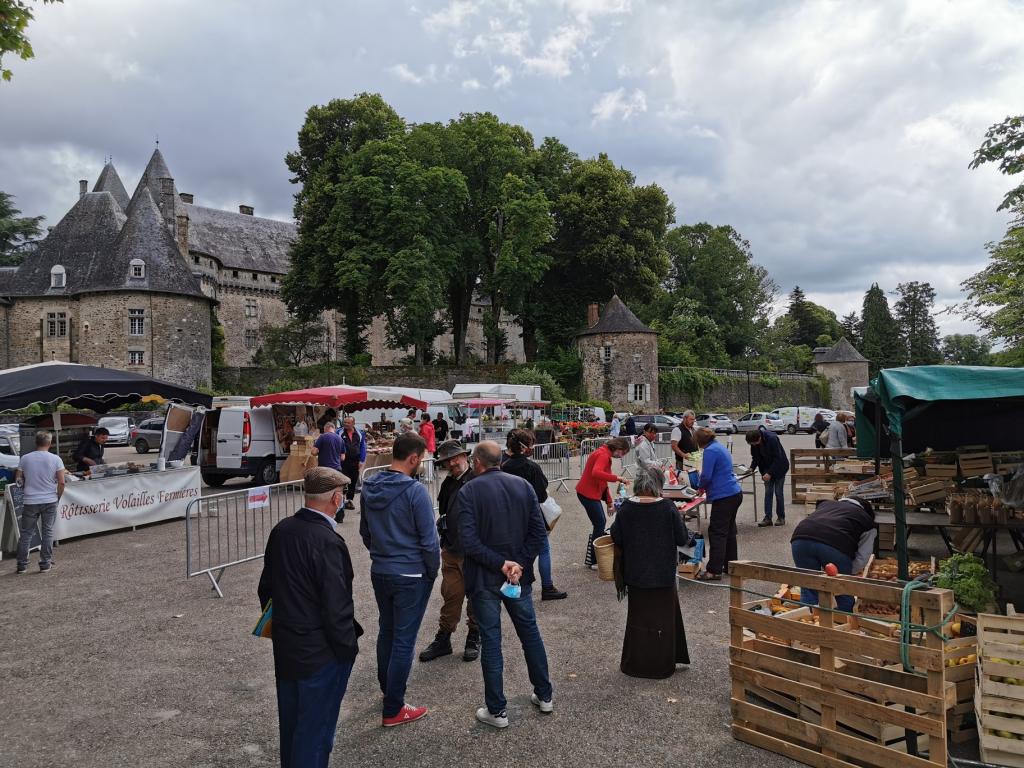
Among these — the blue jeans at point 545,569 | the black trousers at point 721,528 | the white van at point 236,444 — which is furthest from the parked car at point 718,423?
the blue jeans at point 545,569

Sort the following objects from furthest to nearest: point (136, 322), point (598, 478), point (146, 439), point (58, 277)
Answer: point (58, 277), point (136, 322), point (146, 439), point (598, 478)

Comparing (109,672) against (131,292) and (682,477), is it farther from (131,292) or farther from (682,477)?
(131,292)

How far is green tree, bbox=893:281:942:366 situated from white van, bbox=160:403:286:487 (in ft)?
242

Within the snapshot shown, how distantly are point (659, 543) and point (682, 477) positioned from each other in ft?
26.8

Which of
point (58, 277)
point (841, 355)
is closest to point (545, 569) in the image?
point (58, 277)

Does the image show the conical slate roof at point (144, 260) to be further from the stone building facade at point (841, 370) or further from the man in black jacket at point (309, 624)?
the stone building facade at point (841, 370)

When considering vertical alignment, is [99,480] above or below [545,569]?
above

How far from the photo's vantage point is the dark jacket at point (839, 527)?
223 inches

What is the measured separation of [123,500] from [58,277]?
39992mm

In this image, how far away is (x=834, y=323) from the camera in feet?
274

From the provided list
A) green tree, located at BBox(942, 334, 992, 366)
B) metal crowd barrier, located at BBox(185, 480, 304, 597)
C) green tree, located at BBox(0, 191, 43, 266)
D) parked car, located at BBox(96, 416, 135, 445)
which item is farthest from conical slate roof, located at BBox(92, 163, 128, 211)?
green tree, located at BBox(942, 334, 992, 366)

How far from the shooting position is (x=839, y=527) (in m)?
5.75

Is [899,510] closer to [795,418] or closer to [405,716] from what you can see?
[405,716]

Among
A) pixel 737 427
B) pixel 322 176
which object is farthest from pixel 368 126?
pixel 737 427
